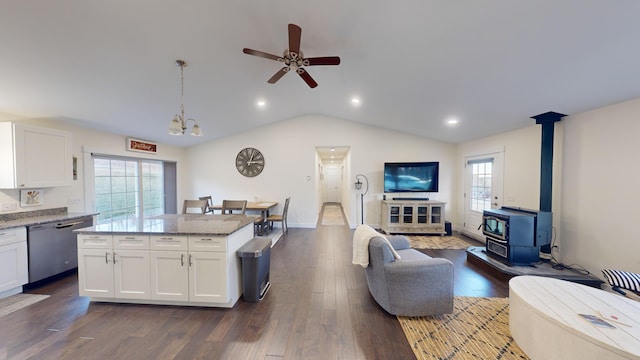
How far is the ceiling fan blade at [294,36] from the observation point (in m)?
2.03

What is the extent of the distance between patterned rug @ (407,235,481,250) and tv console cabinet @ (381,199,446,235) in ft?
0.88

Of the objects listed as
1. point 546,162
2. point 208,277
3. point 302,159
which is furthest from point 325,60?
point 302,159

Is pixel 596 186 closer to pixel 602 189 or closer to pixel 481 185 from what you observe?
pixel 602 189

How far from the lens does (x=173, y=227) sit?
269cm

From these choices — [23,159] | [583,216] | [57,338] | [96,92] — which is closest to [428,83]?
[583,216]

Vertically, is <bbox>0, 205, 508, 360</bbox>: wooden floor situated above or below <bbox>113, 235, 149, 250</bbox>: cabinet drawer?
below

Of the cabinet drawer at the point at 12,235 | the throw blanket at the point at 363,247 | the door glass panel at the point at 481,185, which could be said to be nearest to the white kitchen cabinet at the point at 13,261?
the cabinet drawer at the point at 12,235

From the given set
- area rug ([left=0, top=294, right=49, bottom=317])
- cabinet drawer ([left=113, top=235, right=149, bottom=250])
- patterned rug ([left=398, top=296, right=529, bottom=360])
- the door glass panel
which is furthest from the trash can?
the door glass panel

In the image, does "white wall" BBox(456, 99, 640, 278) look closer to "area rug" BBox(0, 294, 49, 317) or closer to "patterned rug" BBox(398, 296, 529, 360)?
"patterned rug" BBox(398, 296, 529, 360)

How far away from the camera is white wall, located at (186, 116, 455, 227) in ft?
20.5

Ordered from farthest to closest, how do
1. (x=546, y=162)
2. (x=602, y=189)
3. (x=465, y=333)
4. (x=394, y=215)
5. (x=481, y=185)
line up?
(x=394, y=215) → (x=481, y=185) → (x=546, y=162) → (x=602, y=189) → (x=465, y=333)

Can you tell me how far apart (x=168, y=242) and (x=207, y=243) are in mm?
452

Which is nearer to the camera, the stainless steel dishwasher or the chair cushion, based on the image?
the chair cushion

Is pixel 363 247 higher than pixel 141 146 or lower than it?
lower
